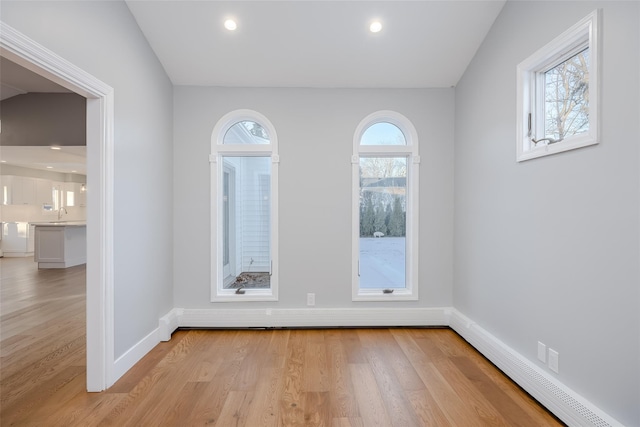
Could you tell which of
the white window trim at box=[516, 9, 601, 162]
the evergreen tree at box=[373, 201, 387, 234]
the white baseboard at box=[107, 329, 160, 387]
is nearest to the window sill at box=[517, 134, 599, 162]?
the white window trim at box=[516, 9, 601, 162]

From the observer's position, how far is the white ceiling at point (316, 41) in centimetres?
255

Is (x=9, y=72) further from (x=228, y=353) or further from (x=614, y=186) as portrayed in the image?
(x=614, y=186)

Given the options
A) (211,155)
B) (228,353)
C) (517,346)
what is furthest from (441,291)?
(211,155)

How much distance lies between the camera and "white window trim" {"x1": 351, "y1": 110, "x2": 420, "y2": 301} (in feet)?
11.1

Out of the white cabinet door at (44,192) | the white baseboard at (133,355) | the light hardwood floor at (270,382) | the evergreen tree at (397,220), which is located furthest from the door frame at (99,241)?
the white cabinet door at (44,192)

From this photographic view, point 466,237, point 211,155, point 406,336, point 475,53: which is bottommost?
point 406,336

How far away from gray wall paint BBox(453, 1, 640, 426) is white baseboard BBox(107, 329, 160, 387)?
3.15 m

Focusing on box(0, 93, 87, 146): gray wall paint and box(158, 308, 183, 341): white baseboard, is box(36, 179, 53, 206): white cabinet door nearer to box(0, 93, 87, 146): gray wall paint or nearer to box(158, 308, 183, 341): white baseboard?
box(0, 93, 87, 146): gray wall paint

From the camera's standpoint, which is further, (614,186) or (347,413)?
(347,413)

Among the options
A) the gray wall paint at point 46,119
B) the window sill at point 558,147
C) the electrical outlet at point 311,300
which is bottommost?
the electrical outlet at point 311,300

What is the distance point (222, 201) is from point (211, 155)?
1.75 ft

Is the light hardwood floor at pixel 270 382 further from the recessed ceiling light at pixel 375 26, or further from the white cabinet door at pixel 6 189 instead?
the white cabinet door at pixel 6 189

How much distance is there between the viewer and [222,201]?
346 cm

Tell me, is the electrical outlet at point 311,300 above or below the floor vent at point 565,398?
above
